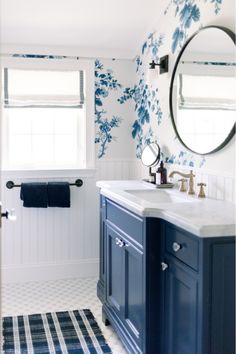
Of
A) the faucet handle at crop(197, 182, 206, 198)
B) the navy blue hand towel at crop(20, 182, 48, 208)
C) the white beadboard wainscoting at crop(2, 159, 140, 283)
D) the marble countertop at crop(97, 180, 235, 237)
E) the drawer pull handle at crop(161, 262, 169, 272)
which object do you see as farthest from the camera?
the white beadboard wainscoting at crop(2, 159, 140, 283)

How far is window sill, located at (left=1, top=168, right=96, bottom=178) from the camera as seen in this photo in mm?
3906

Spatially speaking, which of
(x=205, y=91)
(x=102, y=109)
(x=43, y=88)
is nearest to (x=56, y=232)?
(x=102, y=109)

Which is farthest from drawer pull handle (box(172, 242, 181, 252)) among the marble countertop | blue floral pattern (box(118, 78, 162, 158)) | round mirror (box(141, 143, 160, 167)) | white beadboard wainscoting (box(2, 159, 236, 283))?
white beadboard wainscoting (box(2, 159, 236, 283))

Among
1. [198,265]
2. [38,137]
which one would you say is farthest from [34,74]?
[198,265]

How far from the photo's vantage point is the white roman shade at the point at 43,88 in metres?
3.90

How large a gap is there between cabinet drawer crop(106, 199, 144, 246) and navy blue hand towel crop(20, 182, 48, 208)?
→ 967 mm

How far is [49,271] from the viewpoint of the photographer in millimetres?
4062

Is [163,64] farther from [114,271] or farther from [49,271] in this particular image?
[49,271]

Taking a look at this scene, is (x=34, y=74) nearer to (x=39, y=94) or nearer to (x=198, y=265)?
(x=39, y=94)

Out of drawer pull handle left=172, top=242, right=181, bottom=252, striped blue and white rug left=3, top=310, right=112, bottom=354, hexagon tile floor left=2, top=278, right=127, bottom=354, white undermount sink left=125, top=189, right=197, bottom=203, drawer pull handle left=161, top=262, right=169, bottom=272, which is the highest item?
white undermount sink left=125, top=189, right=197, bottom=203

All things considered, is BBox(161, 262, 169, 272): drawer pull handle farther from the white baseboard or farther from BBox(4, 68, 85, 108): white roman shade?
BBox(4, 68, 85, 108): white roman shade

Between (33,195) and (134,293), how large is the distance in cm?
165

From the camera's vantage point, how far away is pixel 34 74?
12.9ft

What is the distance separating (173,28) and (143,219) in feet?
5.03
